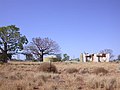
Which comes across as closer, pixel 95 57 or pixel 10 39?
pixel 10 39

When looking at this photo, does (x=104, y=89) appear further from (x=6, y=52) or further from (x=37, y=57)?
(x=37, y=57)

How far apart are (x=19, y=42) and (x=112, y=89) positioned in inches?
1529

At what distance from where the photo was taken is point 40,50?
82312 mm

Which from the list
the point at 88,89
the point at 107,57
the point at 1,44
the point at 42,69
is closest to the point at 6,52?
the point at 1,44

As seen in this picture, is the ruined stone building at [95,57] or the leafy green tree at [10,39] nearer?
the leafy green tree at [10,39]

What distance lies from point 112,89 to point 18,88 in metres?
4.74

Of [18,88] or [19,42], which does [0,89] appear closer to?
[18,88]

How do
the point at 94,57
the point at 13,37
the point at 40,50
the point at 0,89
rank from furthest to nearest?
the point at 94,57 → the point at 40,50 → the point at 13,37 → the point at 0,89

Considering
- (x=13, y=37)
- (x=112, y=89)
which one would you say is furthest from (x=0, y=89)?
(x=13, y=37)

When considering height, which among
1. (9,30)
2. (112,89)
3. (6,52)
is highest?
(9,30)

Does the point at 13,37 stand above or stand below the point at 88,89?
above

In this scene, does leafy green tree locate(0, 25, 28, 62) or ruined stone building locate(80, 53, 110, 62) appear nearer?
leafy green tree locate(0, 25, 28, 62)

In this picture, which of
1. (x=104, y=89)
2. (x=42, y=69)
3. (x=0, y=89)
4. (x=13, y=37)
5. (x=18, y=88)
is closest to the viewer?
(x=0, y=89)

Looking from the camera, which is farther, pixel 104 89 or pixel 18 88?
pixel 104 89
